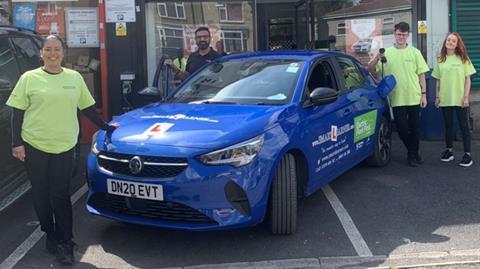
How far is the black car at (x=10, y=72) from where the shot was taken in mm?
4770

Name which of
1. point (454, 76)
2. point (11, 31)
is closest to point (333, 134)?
point (454, 76)

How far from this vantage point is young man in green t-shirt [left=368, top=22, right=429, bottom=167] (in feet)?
22.2

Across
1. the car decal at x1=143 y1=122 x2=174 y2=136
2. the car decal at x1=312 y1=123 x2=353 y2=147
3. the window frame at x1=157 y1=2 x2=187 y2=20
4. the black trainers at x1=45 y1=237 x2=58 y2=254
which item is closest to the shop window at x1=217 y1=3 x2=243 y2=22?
the window frame at x1=157 y1=2 x2=187 y2=20

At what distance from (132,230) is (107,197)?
1.87 ft

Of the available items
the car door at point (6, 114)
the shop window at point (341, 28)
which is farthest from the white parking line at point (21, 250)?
the shop window at point (341, 28)

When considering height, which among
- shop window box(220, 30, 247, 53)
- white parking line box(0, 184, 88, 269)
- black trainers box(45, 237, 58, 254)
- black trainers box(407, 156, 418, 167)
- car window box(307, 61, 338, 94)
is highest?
shop window box(220, 30, 247, 53)

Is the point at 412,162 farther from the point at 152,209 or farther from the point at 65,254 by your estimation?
the point at 65,254

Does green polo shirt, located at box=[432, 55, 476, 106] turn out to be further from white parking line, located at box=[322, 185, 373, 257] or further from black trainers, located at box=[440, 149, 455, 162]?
white parking line, located at box=[322, 185, 373, 257]

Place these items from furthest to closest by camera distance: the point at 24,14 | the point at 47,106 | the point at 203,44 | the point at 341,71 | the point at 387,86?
the point at 24,14 → the point at 203,44 → the point at 387,86 → the point at 341,71 → the point at 47,106

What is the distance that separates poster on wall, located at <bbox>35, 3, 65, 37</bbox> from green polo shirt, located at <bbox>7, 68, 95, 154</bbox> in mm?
5285

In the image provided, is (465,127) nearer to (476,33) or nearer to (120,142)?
(476,33)

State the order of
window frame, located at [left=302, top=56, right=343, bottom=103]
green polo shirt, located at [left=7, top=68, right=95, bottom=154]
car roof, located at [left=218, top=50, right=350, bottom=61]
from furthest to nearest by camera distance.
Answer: car roof, located at [left=218, top=50, right=350, bottom=61] < window frame, located at [left=302, top=56, right=343, bottom=103] < green polo shirt, located at [left=7, top=68, right=95, bottom=154]

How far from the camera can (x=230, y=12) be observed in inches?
370

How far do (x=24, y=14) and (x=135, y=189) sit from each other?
19.5 ft
